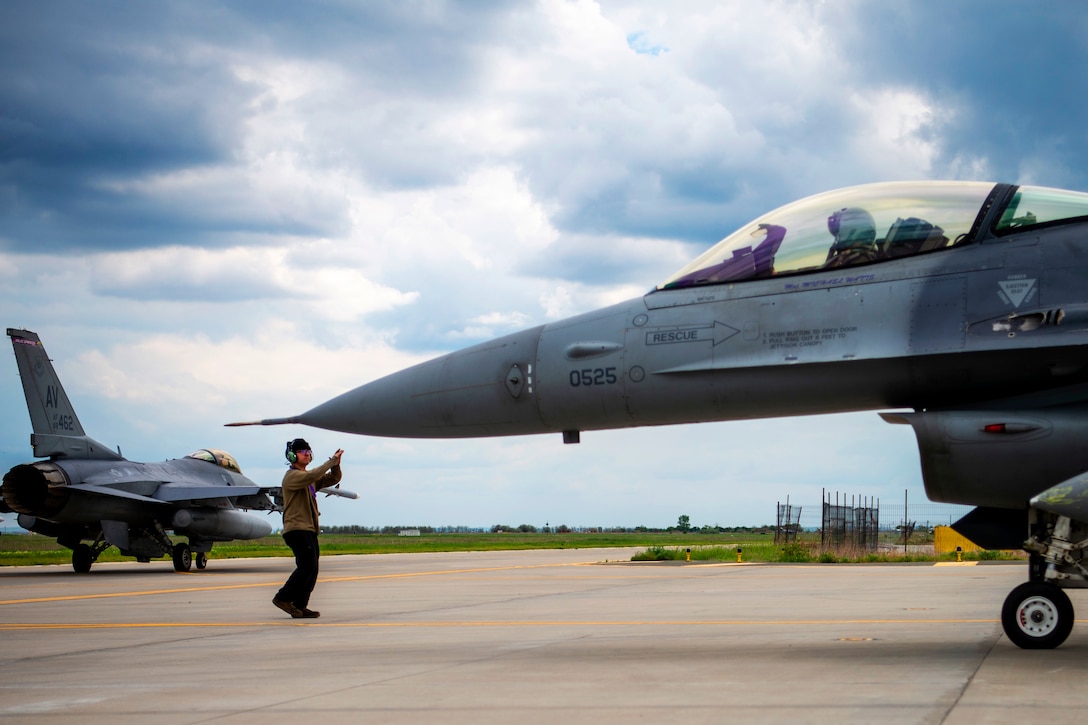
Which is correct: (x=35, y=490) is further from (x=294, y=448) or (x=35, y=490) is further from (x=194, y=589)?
(x=294, y=448)

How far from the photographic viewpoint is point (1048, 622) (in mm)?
6965

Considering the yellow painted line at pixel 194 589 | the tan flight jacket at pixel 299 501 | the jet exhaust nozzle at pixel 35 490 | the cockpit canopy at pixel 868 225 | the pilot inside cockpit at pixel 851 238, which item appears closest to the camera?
the cockpit canopy at pixel 868 225

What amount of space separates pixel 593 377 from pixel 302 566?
471 cm

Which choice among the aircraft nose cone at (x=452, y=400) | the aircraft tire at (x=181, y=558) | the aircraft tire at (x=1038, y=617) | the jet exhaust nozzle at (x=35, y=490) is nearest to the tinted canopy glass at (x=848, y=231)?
the aircraft nose cone at (x=452, y=400)

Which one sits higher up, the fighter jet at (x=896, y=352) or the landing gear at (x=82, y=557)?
the fighter jet at (x=896, y=352)

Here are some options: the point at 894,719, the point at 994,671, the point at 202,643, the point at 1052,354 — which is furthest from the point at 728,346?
the point at 202,643

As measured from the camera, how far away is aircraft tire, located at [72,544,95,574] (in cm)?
2445

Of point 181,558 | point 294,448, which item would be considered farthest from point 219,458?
point 294,448

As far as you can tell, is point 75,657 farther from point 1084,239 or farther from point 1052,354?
point 1084,239

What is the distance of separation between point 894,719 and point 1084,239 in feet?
12.5

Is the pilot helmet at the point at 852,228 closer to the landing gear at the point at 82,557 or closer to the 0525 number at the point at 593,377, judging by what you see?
the 0525 number at the point at 593,377

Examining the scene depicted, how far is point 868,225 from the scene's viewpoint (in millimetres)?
7355

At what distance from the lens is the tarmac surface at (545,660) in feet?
16.5

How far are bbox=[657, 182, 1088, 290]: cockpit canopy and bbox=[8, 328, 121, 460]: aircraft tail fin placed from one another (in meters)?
19.6
